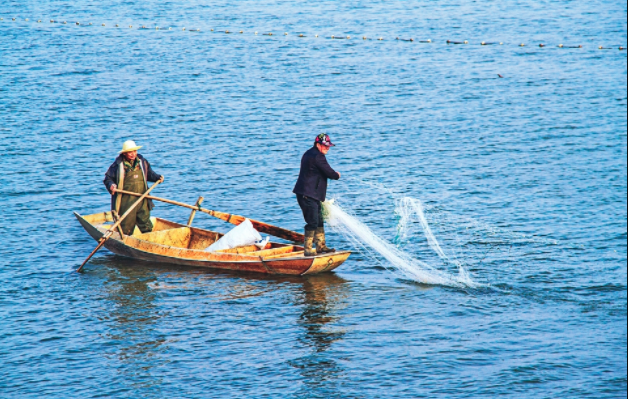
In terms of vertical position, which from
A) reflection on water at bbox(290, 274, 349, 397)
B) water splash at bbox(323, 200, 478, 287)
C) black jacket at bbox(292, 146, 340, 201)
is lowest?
reflection on water at bbox(290, 274, 349, 397)

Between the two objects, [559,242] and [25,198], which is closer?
[559,242]

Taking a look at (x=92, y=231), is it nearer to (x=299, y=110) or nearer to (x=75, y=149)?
(x=75, y=149)

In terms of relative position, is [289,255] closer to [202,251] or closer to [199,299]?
[202,251]

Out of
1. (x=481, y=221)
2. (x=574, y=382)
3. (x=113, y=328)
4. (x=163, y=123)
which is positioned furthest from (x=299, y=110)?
(x=574, y=382)

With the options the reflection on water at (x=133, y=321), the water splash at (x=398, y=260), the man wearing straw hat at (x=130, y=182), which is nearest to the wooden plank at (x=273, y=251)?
the water splash at (x=398, y=260)

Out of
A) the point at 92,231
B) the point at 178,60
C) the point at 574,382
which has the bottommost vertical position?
the point at 574,382

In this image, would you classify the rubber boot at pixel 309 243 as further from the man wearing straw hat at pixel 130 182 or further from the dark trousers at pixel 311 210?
the man wearing straw hat at pixel 130 182

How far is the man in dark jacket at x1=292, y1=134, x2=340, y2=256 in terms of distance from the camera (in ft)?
43.3

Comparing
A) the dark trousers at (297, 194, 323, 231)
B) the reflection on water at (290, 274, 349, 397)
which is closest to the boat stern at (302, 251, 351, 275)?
the reflection on water at (290, 274, 349, 397)

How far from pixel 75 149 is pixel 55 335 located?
36.2 feet

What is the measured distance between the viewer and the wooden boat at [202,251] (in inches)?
538

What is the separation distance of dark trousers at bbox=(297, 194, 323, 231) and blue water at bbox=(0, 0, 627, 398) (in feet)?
3.16

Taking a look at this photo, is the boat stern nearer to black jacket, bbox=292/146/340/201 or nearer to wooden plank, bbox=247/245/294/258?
wooden plank, bbox=247/245/294/258

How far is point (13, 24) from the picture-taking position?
39.2 metres
